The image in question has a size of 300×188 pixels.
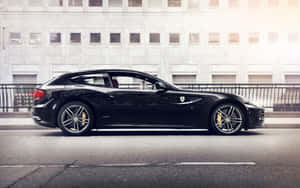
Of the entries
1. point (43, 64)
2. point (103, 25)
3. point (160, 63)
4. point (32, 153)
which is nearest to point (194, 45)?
point (160, 63)

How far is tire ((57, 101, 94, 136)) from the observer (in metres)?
8.00

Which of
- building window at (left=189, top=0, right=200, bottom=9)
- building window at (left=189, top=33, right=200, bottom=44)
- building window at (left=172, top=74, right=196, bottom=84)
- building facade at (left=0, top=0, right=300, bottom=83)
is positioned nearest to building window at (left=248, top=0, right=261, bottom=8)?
building facade at (left=0, top=0, right=300, bottom=83)

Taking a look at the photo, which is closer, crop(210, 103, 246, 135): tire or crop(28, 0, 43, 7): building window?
crop(210, 103, 246, 135): tire

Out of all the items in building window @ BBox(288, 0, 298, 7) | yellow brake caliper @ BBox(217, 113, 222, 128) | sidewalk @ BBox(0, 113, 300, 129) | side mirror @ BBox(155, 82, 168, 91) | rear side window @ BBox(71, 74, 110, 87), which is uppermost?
building window @ BBox(288, 0, 298, 7)

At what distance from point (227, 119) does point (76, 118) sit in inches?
134

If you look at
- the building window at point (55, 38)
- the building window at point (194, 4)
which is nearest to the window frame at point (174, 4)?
the building window at point (194, 4)

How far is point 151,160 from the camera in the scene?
557 centimetres

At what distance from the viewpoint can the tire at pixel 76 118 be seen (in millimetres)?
7996

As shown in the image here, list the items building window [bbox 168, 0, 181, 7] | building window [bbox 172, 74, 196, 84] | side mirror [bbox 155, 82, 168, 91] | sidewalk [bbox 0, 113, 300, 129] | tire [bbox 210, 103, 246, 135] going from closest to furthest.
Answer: side mirror [bbox 155, 82, 168, 91], tire [bbox 210, 103, 246, 135], sidewalk [bbox 0, 113, 300, 129], building window [bbox 168, 0, 181, 7], building window [bbox 172, 74, 196, 84]

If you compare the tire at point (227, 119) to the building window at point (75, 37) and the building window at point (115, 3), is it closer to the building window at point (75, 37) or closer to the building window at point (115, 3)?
the building window at point (75, 37)

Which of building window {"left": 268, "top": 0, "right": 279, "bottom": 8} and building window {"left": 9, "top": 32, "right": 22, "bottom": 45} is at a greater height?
building window {"left": 268, "top": 0, "right": 279, "bottom": 8}

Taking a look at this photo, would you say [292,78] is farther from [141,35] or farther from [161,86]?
[161,86]

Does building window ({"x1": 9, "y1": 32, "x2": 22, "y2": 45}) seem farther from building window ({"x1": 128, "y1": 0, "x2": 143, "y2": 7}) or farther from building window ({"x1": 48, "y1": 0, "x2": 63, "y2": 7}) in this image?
building window ({"x1": 128, "y1": 0, "x2": 143, "y2": 7})

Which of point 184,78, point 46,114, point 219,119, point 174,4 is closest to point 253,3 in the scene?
point 174,4
